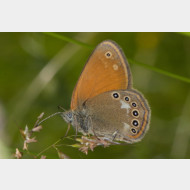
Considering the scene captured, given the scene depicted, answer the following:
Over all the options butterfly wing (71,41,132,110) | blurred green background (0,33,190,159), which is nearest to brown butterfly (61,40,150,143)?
butterfly wing (71,41,132,110)

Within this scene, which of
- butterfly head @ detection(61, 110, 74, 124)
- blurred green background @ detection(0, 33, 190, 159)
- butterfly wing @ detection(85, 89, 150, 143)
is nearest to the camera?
butterfly wing @ detection(85, 89, 150, 143)

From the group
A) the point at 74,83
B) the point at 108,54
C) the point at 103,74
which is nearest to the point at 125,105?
the point at 103,74

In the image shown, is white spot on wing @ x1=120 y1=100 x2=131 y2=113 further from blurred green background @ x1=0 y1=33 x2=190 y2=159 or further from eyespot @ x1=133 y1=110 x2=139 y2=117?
blurred green background @ x1=0 y1=33 x2=190 y2=159

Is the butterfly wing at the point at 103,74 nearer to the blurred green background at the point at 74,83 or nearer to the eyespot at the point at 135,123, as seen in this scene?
the eyespot at the point at 135,123

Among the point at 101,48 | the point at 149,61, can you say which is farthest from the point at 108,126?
the point at 149,61

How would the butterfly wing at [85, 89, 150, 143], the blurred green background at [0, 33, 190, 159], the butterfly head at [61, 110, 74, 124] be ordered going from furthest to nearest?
1. the blurred green background at [0, 33, 190, 159]
2. the butterfly head at [61, 110, 74, 124]
3. the butterfly wing at [85, 89, 150, 143]

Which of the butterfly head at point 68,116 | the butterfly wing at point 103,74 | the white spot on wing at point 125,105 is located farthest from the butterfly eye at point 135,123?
the butterfly head at point 68,116

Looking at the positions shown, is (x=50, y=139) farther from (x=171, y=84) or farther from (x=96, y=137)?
(x=171, y=84)

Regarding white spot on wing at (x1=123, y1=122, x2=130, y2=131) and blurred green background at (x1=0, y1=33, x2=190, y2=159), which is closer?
white spot on wing at (x1=123, y1=122, x2=130, y2=131)
